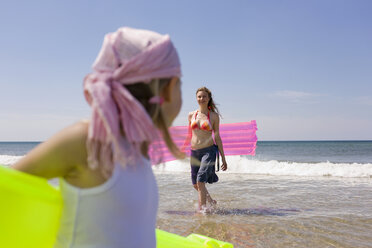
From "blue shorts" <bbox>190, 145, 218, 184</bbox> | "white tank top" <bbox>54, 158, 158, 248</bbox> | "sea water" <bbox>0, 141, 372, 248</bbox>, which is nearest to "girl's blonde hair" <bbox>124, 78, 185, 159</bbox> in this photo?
"white tank top" <bbox>54, 158, 158, 248</bbox>

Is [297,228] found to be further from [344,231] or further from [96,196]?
[96,196]

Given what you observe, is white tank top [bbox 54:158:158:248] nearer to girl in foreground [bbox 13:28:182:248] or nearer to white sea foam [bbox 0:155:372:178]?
girl in foreground [bbox 13:28:182:248]

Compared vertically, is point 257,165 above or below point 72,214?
below

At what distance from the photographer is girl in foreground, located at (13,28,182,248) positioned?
3.01ft

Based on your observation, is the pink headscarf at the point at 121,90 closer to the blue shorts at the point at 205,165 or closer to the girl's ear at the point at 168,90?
the girl's ear at the point at 168,90

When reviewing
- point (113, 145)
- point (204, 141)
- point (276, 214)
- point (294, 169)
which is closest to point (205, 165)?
point (204, 141)

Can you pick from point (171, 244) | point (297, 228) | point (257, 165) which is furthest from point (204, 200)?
point (257, 165)

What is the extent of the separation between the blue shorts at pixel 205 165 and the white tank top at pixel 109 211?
3953 mm

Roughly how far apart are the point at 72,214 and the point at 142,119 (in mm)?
358

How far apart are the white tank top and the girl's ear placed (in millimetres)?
224

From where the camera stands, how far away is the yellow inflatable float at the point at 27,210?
0.97 meters

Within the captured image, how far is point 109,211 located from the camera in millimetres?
980

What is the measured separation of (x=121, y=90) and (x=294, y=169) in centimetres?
1148

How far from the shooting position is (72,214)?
980 mm
